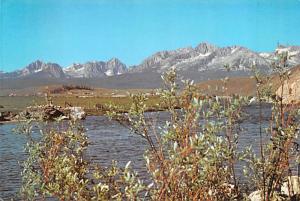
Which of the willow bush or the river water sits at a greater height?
the willow bush

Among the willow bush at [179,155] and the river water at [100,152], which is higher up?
the willow bush at [179,155]

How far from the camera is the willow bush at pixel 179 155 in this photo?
18.1 ft

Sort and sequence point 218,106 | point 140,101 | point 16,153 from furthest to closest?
point 16,153 → point 218,106 → point 140,101

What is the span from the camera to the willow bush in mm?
5523

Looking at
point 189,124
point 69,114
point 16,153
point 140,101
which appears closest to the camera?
point 189,124

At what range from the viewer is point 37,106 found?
26.3 ft

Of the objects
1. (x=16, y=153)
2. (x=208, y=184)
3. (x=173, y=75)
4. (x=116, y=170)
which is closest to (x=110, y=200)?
(x=116, y=170)

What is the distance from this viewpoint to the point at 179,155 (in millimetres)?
5152

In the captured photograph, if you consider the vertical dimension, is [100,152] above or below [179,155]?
below

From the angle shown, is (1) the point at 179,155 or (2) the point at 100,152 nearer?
(1) the point at 179,155

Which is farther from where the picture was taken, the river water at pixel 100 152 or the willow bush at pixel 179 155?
the river water at pixel 100 152

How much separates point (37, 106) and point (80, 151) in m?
1.50

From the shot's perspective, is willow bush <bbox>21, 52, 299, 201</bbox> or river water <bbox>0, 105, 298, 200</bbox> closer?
willow bush <bbox>21, 52, 299, 201</bbox>

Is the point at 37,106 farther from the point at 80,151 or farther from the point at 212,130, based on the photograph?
the point at 212,130
